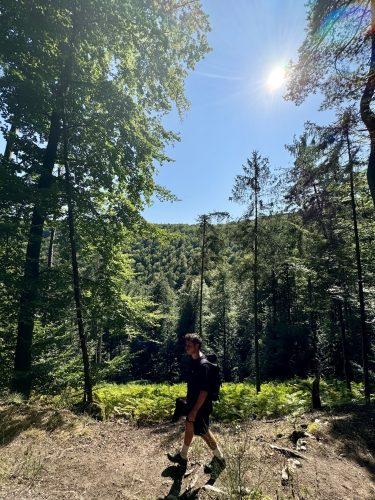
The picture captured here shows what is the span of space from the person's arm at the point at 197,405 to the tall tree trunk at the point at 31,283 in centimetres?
537

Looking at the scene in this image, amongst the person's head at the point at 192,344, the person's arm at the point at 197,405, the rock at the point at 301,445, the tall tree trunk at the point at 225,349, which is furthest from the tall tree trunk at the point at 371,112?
the tall tree trunk at the point at 225,349

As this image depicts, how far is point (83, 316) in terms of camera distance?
31.0ft

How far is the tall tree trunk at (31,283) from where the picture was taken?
27.1 feet

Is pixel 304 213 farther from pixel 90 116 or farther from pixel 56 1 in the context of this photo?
pixel 56 1

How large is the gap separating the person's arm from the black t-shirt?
2.1 inches

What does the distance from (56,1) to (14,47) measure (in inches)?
62.8

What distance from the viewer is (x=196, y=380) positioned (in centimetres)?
451

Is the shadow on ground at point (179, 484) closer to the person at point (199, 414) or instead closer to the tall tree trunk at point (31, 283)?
the person at point (199, 414)

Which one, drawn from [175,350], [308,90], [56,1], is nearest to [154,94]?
[56,1]

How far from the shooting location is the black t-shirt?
444cm

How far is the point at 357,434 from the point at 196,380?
3.56 m

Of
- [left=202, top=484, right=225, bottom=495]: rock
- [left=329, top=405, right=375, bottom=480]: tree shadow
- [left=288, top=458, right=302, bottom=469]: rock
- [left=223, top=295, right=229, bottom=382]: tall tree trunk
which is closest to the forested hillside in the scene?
[left=329, top=405, right=375, bottom=480]: tree shadow

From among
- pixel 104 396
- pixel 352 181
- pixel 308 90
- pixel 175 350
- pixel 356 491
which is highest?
pixel 308 90

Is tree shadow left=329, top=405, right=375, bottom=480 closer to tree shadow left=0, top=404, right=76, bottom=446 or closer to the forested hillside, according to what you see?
the forested hillside
